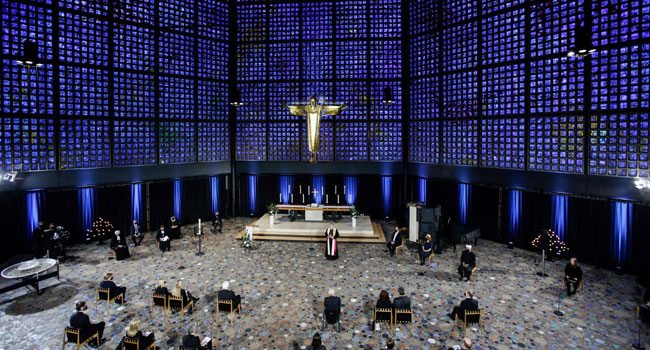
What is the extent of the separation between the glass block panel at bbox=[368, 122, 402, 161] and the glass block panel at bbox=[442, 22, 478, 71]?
4.32 metres

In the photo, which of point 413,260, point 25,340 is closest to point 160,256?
point 25,340

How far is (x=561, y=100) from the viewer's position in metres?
14.3

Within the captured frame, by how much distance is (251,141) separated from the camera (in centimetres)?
2189

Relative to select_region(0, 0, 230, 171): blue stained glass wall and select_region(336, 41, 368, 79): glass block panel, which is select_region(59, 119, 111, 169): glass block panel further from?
select_region(336, 41, 368, 79): glass block panel

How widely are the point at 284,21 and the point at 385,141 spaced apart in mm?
9016

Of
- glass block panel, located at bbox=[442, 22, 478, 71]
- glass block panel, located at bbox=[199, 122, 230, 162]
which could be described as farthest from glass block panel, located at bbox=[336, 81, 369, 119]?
glass block panel, located at bbox=[199, 122, 230, 162]

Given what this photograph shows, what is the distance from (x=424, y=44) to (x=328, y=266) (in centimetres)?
1282

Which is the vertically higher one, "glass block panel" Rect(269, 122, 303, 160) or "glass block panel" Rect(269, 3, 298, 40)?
"glass block panel" Rect(269, 3, 298, 40)

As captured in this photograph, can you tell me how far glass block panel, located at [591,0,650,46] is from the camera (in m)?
12.0

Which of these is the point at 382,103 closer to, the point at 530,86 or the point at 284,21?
the point at 284,21

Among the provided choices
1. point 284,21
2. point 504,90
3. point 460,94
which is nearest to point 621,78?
point 504,90

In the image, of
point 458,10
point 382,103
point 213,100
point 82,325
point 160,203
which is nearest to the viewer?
point 82,325

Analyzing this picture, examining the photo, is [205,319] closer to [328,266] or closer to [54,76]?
[328,266]

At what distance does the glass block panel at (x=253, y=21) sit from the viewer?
69.8 ft
